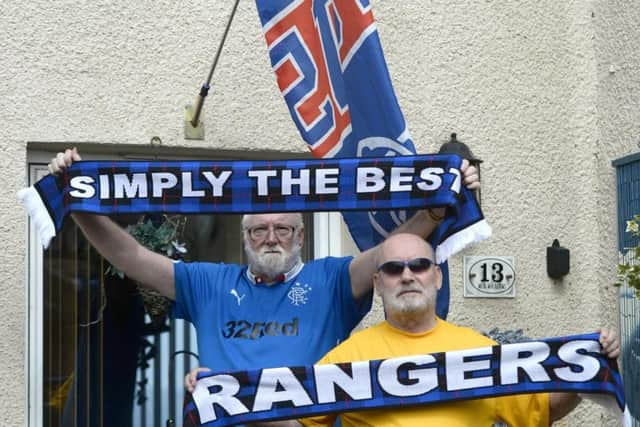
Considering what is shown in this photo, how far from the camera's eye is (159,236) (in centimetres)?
561

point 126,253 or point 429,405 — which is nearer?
point 429,405

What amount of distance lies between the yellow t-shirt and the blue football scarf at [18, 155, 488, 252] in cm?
44

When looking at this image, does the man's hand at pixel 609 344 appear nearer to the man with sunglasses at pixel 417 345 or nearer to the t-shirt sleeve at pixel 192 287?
the man with sunglasses at pixel 417 345

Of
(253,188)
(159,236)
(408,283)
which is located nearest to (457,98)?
(159,236)

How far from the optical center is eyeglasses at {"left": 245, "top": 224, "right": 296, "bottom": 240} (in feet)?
13.6

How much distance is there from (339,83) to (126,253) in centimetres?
120

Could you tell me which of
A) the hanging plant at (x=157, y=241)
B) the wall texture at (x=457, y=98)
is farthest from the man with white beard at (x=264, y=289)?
the wall texture at (x=457, y=98)

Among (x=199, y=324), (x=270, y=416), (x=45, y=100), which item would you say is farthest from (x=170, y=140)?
(x=270, y=416)

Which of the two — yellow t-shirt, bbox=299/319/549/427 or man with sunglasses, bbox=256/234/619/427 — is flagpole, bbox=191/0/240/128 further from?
yellow t-shirt, bbox=299/319/549/427

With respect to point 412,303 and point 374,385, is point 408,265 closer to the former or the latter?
point 412,303

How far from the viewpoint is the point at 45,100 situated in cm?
548

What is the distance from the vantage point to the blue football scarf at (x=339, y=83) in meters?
4.56

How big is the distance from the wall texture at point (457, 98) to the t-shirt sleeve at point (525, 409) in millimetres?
2092

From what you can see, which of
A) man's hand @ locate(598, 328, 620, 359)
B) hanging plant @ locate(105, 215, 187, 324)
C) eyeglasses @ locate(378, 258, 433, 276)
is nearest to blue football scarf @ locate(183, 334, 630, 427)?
man's hand @ locate(598, 328, 620, 359)
